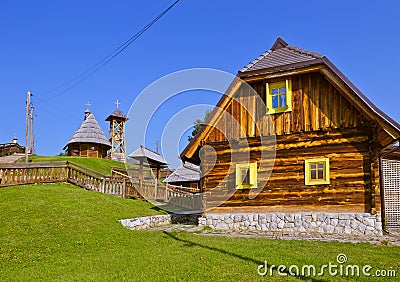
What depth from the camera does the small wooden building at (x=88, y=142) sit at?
140 ft

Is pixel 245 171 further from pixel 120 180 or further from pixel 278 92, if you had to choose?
pixel 120 180

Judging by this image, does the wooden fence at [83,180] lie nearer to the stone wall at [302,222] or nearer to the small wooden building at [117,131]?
the stone wall at [302,222]

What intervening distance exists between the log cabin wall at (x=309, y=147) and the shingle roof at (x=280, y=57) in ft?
1.95

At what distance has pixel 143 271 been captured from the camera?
6.96 metres

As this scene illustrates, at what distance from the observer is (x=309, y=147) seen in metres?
12.9

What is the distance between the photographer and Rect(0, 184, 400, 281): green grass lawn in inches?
271

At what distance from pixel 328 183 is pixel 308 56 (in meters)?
4.57

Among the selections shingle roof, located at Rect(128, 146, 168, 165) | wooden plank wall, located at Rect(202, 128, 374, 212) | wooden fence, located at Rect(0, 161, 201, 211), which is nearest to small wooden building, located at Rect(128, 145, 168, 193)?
shingle roof, located at Rect(128, 146, 168, 165)

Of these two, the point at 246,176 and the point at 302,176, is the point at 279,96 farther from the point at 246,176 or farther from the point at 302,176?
the point at 246,176

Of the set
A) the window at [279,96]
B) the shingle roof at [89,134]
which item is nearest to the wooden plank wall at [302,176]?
the window at [279,96]

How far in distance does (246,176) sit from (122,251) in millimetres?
6269

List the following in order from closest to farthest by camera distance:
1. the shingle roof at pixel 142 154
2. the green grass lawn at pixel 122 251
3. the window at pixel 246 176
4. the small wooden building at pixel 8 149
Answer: the green grass lawn at pixel 122 251 < the window at pixel 246 176 < the shingle roof at pixel 142 154 < the small wooden building at pixel 8 149

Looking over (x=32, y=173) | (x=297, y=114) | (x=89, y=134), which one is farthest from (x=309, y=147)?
(x=89, y=134)

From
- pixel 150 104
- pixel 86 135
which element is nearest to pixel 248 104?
pixel 150 104
